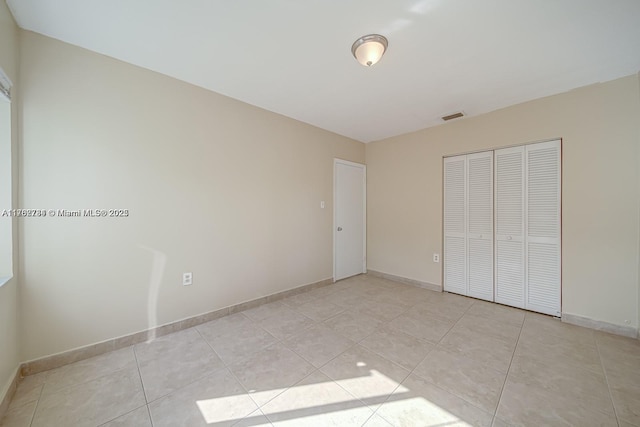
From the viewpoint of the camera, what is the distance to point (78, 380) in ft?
5.43

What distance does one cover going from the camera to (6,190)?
1547 mm

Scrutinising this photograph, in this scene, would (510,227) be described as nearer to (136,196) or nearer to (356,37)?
(356,37)

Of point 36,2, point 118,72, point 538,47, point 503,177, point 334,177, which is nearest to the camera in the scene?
point 36,2

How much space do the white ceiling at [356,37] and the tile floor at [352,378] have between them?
2564mm

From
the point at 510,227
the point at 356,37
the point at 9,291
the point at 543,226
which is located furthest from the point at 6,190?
the point at 543,226

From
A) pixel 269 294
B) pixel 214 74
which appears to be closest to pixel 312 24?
pixel 214 74

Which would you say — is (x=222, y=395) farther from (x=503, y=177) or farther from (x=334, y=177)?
(x=503, y=177)

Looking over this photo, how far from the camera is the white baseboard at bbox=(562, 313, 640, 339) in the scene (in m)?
2.19

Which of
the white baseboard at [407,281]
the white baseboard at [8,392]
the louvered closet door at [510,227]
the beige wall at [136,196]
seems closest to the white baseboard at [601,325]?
the louvered closet door at [510,227]

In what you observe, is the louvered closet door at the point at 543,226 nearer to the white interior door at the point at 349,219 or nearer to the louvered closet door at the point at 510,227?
the louvered closet door at the point at 510,227

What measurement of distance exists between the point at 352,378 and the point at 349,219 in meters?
2.73

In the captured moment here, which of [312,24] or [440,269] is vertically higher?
[312,24]

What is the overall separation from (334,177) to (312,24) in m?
2.40

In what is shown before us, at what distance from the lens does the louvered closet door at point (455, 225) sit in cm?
331
